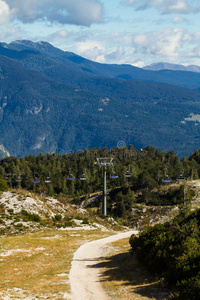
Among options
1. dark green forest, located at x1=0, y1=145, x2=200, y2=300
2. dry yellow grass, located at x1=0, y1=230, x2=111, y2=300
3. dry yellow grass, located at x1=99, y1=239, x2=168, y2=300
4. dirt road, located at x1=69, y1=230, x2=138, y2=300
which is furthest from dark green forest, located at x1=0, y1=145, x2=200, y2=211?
dry yellow grass, located at x1=99, y1=239, x2=168, y2=300

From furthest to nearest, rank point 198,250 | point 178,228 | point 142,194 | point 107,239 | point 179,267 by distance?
point 142,194, point 107,239, point 178,228, point 198,250, point 179,267

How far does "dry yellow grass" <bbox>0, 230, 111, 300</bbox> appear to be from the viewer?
29234 mm

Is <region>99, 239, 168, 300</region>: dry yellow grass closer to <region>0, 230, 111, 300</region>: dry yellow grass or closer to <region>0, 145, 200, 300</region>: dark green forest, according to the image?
<region>0, 145, 200, 300</region>: dark green forest

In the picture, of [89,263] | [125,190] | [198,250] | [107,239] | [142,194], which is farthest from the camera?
[125,190]

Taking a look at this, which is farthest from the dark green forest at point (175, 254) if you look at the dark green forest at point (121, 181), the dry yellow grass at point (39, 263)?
the dark green forest at point (121, 181)

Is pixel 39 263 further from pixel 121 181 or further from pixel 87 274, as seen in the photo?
pixel 121 181

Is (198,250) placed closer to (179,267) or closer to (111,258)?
(179,267)

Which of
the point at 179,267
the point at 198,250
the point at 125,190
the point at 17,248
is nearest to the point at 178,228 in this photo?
the point at 198,250

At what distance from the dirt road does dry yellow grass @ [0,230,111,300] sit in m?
0.69

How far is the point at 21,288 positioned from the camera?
1174 inches

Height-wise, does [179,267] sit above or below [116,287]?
above

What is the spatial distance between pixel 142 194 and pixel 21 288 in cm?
11233

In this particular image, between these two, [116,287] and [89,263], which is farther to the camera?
[89,263]

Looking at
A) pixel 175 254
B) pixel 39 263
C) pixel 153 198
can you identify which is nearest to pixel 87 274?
pixel 39 263
